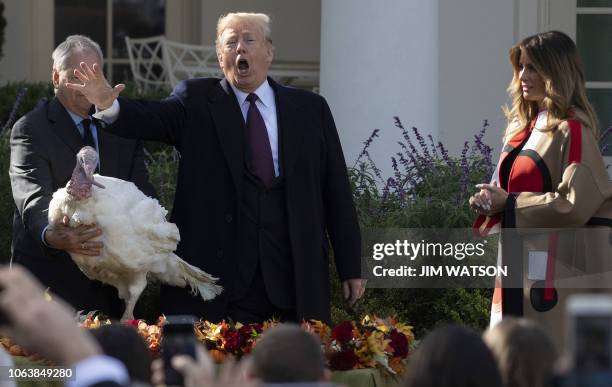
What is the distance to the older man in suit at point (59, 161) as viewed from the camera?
18.6ft

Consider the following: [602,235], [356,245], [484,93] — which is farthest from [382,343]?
[484,93]

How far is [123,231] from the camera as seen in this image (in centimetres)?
535

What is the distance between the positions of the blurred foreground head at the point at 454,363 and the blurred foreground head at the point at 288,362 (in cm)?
25

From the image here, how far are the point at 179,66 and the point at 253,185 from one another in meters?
5.78

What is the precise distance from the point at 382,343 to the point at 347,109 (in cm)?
369

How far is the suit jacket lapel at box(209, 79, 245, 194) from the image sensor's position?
18.0ft

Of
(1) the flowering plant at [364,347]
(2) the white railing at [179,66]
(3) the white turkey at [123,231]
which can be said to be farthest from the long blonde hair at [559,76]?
(2) the white railing at [179,66]

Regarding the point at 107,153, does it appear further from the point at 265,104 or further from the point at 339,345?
the point at 339,345

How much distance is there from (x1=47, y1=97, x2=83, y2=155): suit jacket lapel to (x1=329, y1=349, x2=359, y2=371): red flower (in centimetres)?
149

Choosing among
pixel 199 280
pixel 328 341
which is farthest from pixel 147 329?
pixel 328 341

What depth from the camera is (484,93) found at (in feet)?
34.0

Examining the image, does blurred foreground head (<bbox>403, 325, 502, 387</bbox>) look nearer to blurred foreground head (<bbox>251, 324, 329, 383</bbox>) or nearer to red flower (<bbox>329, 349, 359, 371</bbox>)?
blurred foreground head (<bbox>251, 324, 329, 383</bbox>)

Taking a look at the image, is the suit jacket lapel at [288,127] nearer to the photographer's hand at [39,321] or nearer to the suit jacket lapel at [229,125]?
the suit jacket lapel at [229,125]

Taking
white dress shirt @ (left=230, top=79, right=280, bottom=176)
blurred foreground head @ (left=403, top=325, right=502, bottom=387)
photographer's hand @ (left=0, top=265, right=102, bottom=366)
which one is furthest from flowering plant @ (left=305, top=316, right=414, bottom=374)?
photographer's hand @ (left=0, top=265, right=102, bottom=366)
